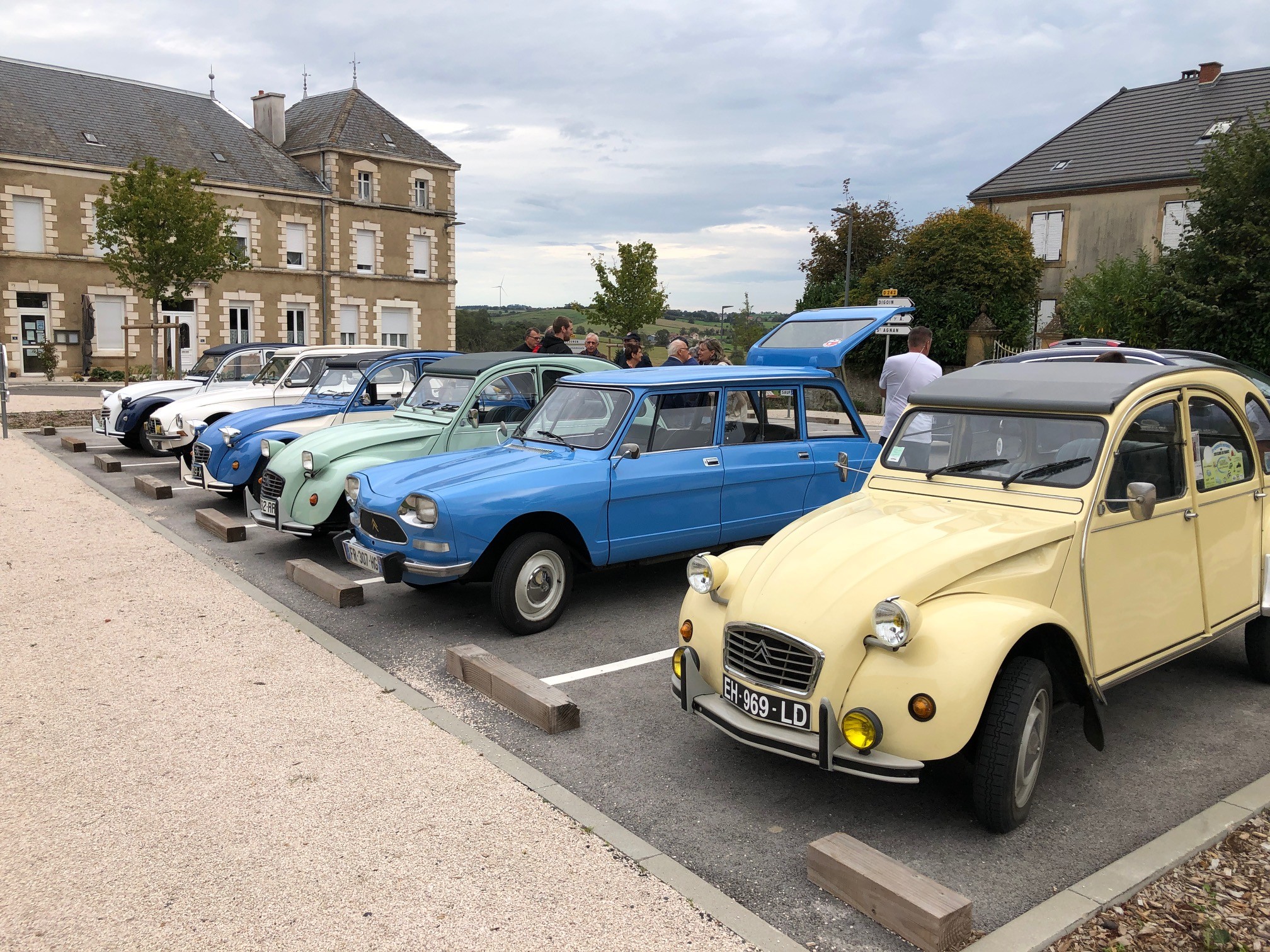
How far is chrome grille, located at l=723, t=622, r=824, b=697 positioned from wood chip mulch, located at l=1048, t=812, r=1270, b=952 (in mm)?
1257

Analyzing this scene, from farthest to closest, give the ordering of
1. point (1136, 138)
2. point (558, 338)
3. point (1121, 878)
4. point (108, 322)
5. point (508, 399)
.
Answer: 1. point (108, 322)
2. point (1136, 138)
3. point (558, 338)
4. point (508, 399)
5. point (1121, 878)

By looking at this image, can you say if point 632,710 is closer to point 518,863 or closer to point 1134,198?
point 518,863

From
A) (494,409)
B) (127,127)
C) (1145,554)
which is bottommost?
(1145,554)

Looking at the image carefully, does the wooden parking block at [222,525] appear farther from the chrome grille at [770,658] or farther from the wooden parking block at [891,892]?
the wooden parking block at [891,892]

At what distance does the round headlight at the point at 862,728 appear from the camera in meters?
3.71

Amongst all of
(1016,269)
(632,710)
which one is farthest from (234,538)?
(1016,269)

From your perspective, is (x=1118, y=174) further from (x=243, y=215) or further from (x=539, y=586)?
(x=539, y=586)

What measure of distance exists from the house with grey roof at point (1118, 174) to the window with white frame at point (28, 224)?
121 ft

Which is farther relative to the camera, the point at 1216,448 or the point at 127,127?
the point at 127,127

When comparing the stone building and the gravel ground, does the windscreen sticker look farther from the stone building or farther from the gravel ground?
the stone building

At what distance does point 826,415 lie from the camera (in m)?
7.96

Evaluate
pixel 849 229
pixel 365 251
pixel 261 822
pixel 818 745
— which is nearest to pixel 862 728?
pixel 818 745

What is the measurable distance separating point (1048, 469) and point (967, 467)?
0.43 metres

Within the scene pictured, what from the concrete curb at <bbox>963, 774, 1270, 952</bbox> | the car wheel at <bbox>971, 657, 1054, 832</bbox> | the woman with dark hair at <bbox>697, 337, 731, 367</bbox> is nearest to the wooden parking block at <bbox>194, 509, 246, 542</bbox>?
the woman with dark hair at <bbox>697, 337, 731, 367</bbox>
